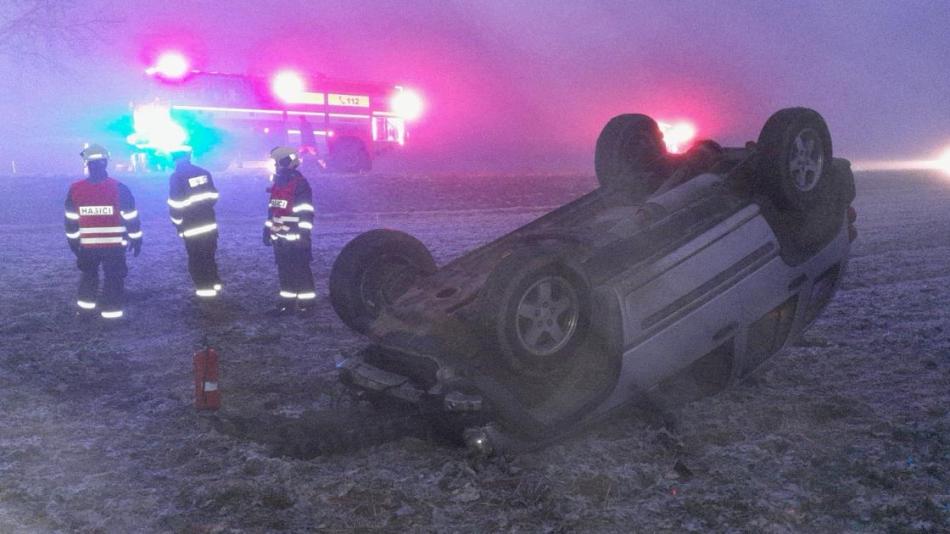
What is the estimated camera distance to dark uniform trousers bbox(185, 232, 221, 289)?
756cm

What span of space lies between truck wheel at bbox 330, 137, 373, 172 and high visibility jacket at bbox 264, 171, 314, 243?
16.5 m

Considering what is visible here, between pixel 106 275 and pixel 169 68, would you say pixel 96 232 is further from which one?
pixel 169 68

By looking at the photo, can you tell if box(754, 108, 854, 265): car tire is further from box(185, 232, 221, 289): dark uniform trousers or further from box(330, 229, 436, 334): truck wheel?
box(185, 232, 221, 289): dark uniform trousers

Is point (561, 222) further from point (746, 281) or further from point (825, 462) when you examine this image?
point (825, 462)

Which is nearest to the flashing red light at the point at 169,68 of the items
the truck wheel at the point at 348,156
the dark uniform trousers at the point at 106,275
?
the truck wheel at the point at 348,156

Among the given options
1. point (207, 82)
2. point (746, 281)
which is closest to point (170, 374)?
point (746, 281)

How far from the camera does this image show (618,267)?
12.8 feet

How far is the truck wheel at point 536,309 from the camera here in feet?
11.2

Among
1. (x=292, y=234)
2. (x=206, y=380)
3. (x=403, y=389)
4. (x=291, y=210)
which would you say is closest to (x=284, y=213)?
(x=291, y=210)

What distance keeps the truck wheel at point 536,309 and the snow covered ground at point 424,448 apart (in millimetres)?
624

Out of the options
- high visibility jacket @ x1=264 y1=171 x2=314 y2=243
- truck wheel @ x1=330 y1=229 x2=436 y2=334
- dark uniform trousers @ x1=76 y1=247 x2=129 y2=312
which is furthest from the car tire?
dark uniform trousers @ x1=76 y1=247 x2=129 y2=312

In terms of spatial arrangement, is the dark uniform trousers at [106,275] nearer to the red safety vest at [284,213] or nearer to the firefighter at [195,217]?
the firefighter at [195,217]

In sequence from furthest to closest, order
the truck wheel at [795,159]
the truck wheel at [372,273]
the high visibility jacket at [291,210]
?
the high visibility jacket at [291,210]
the truck wheel at [372,273]
the truck wheel at [795,159]

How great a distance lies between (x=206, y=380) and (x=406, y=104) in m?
22.0
